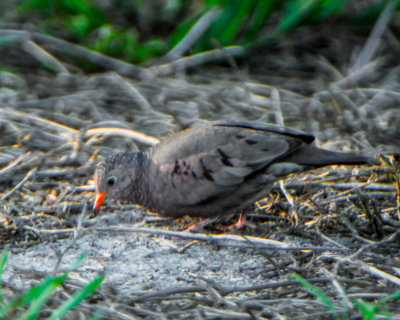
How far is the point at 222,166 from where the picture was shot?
395cm

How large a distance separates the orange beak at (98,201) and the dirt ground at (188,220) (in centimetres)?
9

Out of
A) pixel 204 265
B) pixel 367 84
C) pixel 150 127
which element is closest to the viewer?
pixel 204 265

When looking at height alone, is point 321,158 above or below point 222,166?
above

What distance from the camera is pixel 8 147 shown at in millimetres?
4918

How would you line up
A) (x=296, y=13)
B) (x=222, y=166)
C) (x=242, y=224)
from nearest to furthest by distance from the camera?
1. (x=222, y=166)
2. (x=242, y=224)
3. (x=296, y=13)

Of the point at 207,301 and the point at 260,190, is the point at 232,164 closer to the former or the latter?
the point at 260,190

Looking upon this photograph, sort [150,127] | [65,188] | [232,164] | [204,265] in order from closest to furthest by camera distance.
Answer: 1. [204,265]
2. [232,164]
3. [65,188]
4. [150,127]

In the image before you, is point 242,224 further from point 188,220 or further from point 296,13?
point 296,13

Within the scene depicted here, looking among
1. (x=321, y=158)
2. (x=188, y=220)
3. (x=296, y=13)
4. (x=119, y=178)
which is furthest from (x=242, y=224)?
(x=296, y=13)

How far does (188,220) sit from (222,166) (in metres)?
0.44

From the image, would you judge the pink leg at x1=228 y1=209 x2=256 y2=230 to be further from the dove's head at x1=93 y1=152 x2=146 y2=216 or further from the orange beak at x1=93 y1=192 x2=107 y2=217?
the orange beak at x1=93 y1=192 x2=107 y2=217

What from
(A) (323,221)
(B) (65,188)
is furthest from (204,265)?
(B) (65,188)

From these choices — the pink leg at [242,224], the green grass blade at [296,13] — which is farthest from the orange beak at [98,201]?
the green grass blade at [296,13]

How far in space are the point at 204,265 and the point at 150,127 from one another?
200 centimetres
